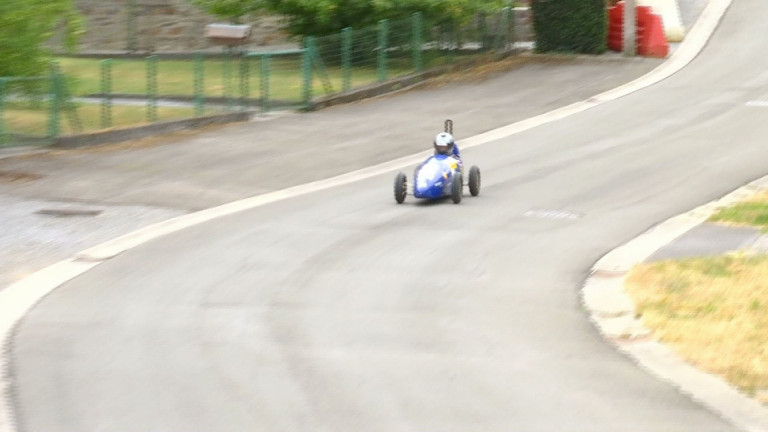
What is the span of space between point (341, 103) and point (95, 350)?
2008 centimetres

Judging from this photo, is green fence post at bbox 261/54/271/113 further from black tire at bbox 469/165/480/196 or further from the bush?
black tire at bbox 469/165/480/196

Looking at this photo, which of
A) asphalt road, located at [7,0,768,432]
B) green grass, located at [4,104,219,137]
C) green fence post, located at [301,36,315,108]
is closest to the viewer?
asphalt road, located at [7,0,768,432]

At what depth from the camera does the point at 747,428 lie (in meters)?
8.98

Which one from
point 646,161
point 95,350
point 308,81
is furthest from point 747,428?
point 308,81

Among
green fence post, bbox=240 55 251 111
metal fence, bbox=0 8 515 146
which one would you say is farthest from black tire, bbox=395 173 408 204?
green fence post, bbox=240 55 251 111

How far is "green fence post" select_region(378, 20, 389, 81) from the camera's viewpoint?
105 feet

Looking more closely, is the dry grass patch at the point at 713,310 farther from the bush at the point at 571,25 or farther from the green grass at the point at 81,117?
the bush at the point at 571,25

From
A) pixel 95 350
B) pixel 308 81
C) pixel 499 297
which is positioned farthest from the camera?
pixel 308 81

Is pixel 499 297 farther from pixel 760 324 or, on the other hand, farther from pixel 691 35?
pixel 691 35

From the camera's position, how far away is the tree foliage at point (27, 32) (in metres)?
24.3

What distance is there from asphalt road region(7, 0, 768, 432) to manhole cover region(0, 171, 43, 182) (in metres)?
5.31

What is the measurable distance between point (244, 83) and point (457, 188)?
13.1 meters

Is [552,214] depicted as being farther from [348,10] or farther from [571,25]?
[571,25]

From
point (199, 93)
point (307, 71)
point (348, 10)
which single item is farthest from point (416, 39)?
point (199, 93)
